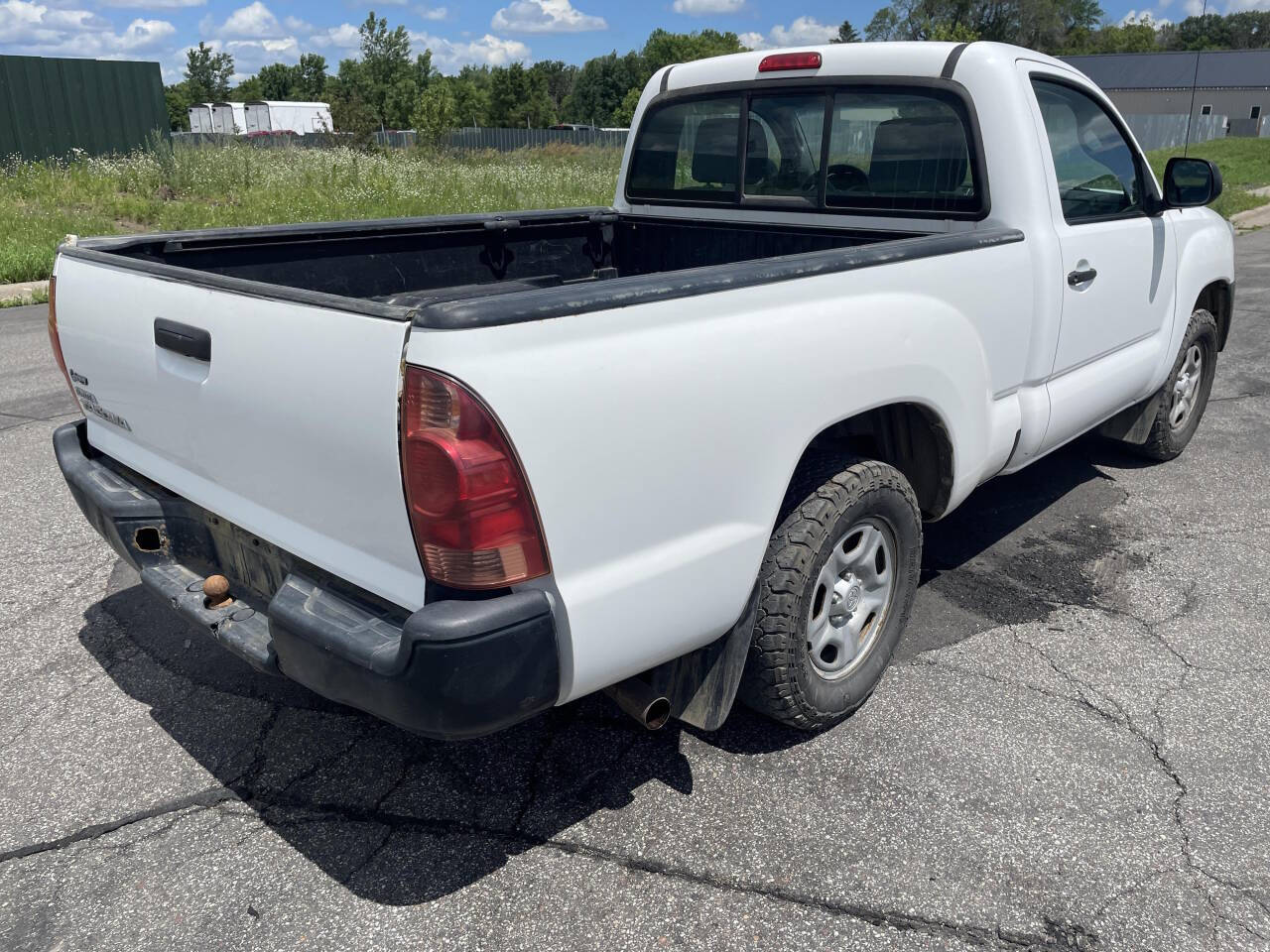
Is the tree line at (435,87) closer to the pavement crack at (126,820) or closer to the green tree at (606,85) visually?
the green tree at (606,85)

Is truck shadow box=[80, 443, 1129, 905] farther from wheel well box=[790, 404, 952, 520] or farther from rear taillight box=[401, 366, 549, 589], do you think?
rear taillight box=[401, 366, 549, 589]

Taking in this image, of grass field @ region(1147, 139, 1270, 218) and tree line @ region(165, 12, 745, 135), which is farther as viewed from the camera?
tree line @ region(165, 12, 745, 135)

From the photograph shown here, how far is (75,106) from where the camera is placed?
19.3 m

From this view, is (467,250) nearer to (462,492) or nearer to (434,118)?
(462,492)

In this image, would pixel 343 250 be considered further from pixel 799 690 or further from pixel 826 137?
pixel 799 690

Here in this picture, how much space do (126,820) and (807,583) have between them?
1.97m

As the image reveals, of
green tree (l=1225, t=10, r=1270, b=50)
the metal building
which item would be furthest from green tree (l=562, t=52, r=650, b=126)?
green tree (l=1225, t=10, r=1270, b=50)

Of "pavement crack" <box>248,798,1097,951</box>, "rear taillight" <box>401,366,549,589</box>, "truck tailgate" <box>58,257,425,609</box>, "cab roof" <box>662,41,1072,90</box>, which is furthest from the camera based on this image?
"cab roof" <box>662,41,1072,90</box>

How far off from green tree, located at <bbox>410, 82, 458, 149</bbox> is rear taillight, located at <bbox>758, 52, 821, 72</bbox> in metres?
24.1

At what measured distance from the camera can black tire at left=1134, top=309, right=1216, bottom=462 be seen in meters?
5.18

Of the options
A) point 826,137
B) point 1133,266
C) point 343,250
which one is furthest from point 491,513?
point 1133,266

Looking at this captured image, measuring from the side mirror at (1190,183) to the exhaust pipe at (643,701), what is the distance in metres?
3.48

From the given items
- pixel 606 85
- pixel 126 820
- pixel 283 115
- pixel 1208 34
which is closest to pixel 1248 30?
pixel 1208 34

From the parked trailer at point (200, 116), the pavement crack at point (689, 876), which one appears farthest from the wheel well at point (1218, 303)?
the parked trailer at point (200, 116)
